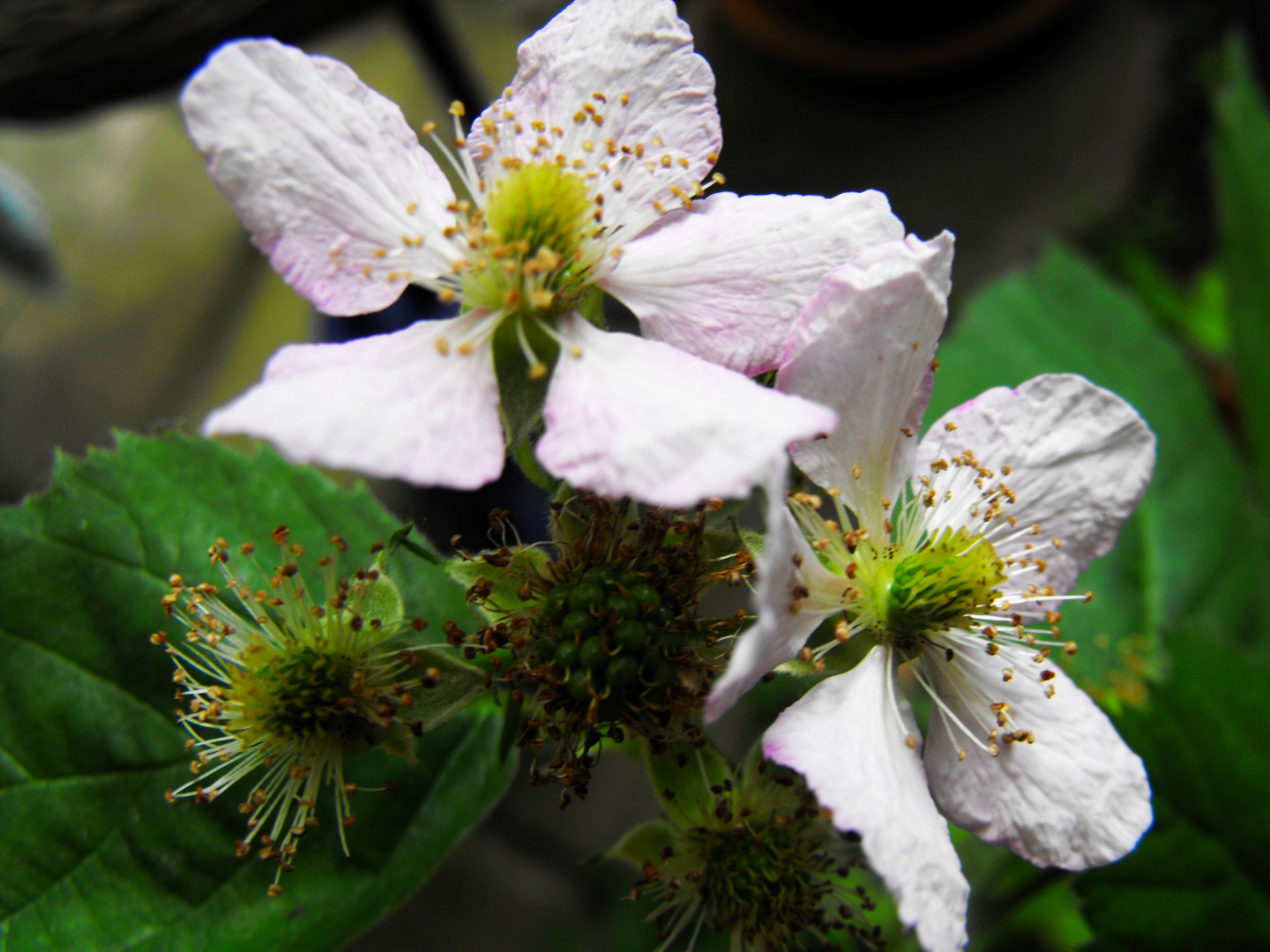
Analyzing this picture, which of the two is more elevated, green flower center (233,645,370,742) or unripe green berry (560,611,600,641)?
green flower center (233,645,370,742)

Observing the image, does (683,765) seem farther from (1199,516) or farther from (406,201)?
(1199,516)

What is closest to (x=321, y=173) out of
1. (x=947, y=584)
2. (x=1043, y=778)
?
(x=947, y=584)

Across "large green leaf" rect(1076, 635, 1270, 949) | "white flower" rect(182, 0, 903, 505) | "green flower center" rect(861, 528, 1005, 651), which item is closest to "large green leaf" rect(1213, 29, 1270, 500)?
"large green leaf" rect(1076, 635, 1270, 949)

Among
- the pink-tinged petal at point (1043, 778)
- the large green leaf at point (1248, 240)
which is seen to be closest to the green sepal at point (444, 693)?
the pink-tinged petal at point (1043, 778)

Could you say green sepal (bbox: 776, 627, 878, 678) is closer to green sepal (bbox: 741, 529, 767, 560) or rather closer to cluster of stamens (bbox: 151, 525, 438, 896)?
green sepal (bbox: 741, 529, 767, 560)

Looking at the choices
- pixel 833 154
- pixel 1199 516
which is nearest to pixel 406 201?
pixel 1199 516

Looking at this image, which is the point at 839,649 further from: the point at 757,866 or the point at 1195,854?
the point at 1195,854

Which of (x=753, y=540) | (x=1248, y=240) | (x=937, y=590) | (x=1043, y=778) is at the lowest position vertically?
(x=1248, y=240)
